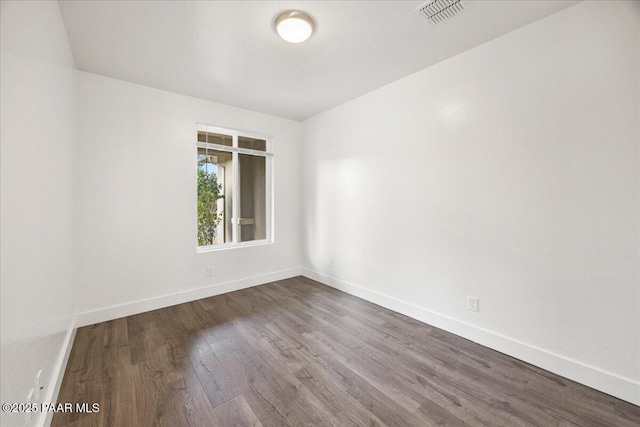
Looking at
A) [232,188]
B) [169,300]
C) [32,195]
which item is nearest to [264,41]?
[32,195]

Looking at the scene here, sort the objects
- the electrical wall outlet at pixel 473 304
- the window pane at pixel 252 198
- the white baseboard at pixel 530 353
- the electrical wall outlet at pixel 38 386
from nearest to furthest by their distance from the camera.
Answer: the electrical wall outlet at pixel 38 386
the white baseboard at pixel 530 353
the electrical wall outlet at pixel 473 304
the window pane at pixel 252 198

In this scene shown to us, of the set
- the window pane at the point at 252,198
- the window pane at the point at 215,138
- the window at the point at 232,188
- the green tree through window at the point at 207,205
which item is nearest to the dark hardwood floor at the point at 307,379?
the green tree through window at the point at 207,205

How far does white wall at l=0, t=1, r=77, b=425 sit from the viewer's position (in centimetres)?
103

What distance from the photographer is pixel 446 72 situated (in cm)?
248

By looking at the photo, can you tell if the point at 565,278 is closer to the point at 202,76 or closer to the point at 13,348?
the point at 13,348

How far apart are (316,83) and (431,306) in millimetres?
2725

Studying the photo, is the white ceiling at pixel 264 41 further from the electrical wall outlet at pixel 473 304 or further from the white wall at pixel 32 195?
the electrical wall outlet at pixel 473 304

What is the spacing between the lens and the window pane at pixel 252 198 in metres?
3.93

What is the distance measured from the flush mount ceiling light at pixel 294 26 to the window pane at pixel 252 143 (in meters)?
2.04

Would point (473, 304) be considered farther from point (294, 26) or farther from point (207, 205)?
point (207, 205)

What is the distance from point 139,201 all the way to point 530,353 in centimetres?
401

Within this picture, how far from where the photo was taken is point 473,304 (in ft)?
7.64

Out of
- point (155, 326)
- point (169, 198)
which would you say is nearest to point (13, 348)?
point (155, 326)

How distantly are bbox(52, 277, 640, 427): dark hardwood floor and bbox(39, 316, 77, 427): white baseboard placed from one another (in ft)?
0.19
